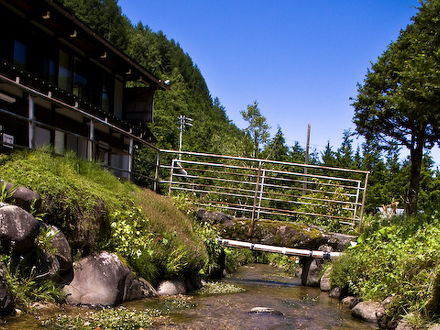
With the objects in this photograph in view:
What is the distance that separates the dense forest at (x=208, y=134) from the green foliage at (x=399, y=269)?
2027 mm

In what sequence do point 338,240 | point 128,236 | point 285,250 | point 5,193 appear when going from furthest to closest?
point 338,240
point 285,250
point 128,236
point 5,193

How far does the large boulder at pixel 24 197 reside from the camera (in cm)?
512

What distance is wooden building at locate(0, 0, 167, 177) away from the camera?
37.8ft

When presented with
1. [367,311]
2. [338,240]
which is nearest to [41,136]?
[338,240]

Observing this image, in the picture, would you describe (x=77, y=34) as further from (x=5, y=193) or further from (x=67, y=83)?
(x=5, y=193)

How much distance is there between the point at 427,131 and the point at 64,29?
601 inches

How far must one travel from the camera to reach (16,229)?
470 centimetres

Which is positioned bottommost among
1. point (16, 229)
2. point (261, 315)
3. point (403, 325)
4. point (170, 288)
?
point (170, 288)

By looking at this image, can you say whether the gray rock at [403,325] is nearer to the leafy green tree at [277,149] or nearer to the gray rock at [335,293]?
the gray rock at [335,293]

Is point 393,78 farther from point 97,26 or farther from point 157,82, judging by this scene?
point 97,26

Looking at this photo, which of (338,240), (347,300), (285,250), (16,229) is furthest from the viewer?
(338,240)

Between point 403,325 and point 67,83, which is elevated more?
point 67,83

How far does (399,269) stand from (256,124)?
31.8 meters

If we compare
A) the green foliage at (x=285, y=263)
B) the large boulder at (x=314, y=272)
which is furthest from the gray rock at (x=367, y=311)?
the green foliage at (x=285, y=263)
